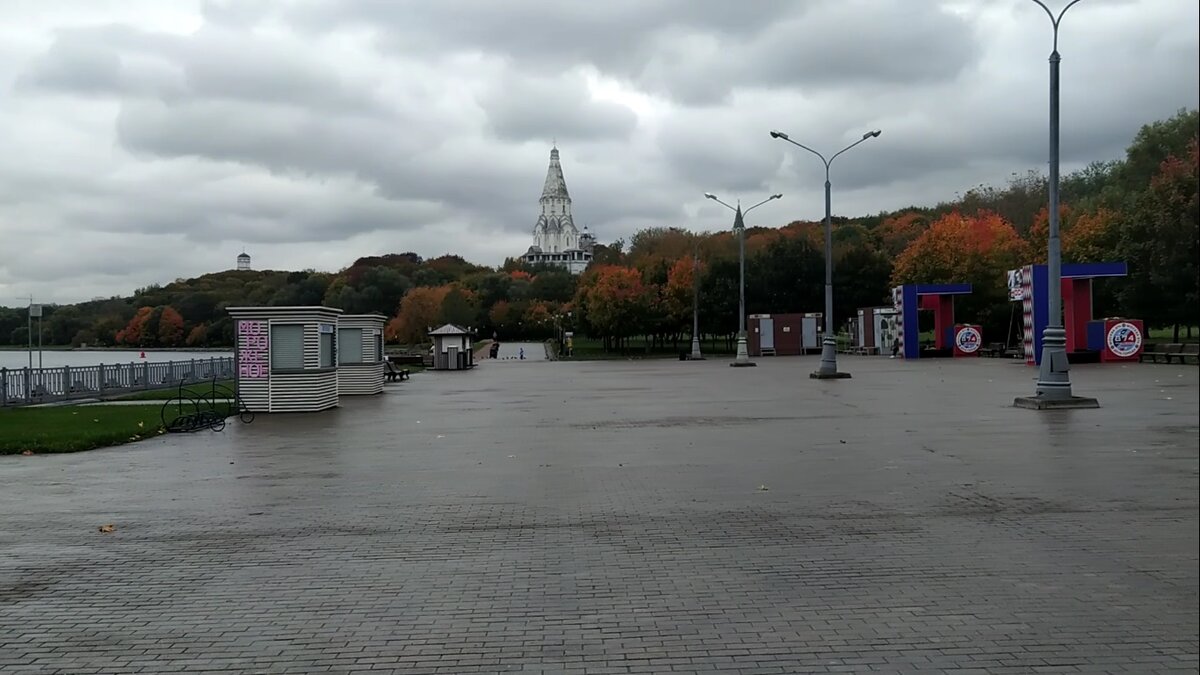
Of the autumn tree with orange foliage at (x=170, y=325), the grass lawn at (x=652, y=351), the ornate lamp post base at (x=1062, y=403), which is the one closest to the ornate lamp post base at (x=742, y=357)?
the grass lawn at (x=652, y=351)

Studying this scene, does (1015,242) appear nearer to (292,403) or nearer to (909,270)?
(909,270)

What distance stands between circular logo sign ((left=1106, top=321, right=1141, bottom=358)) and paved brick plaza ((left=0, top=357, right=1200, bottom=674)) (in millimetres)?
25875

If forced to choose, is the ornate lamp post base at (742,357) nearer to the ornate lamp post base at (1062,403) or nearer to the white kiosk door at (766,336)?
the white kiosk door at (766,336)

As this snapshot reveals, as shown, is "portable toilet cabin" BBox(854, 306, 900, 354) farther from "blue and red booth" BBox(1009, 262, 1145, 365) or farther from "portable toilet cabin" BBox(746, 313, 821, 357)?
"blue and red booth" BBox(1009, 262, 1145, 365)

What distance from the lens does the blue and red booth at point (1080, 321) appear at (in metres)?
38.4

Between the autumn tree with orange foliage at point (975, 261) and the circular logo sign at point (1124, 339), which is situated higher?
the autumn tree with orange foliage at point (975, 261)

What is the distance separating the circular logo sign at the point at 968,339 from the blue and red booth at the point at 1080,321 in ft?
38.1

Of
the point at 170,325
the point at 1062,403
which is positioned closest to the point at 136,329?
the point at 170,325

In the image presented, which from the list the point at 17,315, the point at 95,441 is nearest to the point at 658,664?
the point at 95,441

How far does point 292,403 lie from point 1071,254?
45.0 m

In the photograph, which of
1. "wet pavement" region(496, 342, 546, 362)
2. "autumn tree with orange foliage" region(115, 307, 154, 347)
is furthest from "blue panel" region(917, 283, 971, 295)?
"autumn tree with orange foliage" region(115, 307, 154, 347)

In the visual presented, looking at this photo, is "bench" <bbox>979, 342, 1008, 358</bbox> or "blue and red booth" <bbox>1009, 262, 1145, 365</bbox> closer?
"blue and red booth" <bbox>1009, 262, 1145, 365</bbox>

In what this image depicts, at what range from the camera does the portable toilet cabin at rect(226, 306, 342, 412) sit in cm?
2431

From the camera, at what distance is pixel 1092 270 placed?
38.7 metres
